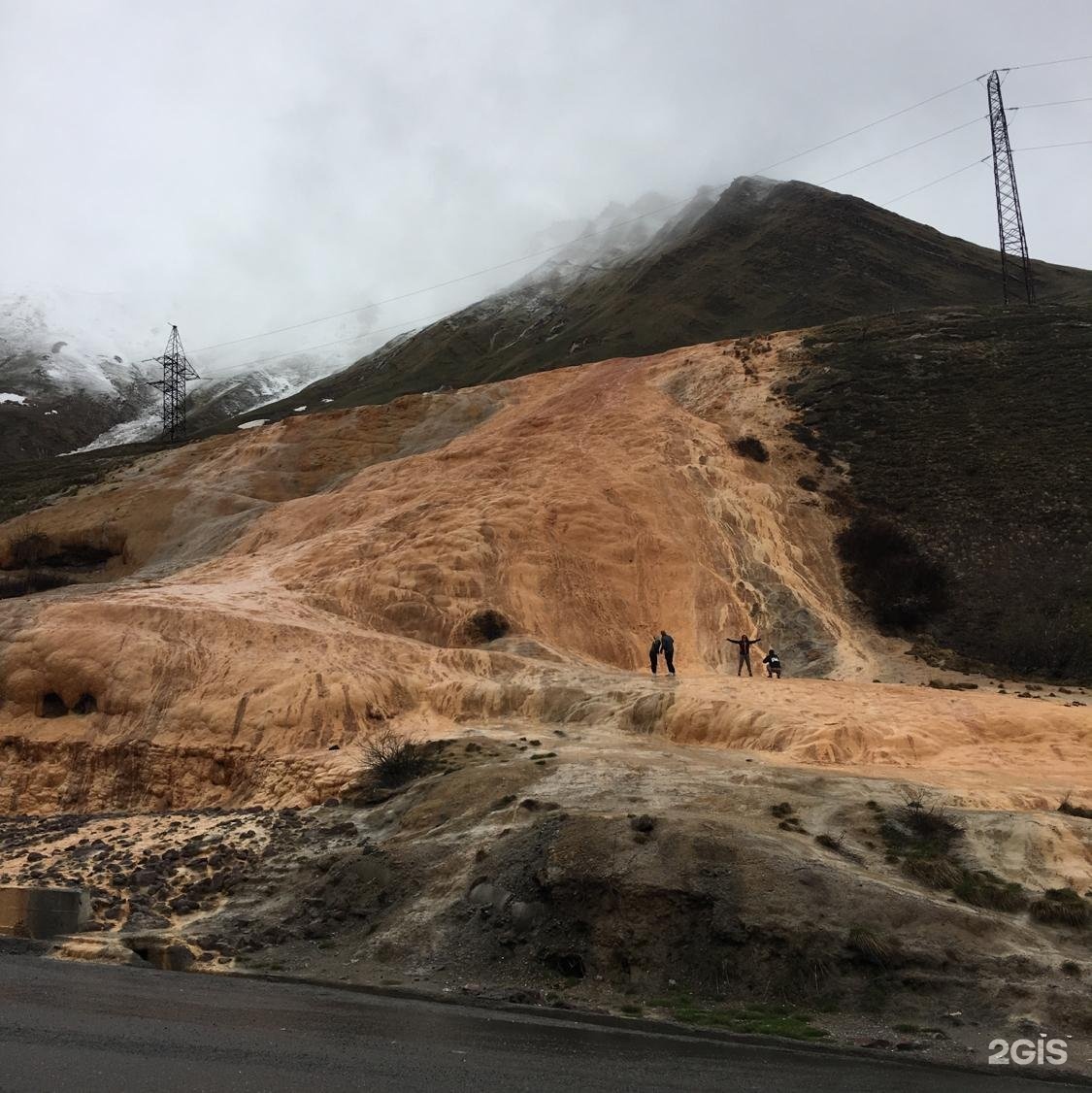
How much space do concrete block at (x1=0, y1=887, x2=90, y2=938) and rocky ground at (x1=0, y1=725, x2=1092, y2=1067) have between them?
35 centimetres

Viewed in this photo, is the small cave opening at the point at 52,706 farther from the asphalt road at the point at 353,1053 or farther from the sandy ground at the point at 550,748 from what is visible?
the asphalt road at the point at 353,1053

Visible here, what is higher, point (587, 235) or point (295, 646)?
A: point (587, 235)

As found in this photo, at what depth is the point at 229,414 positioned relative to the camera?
119375mm

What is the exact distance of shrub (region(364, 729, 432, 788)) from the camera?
18.2 metres

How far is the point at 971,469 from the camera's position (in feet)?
122

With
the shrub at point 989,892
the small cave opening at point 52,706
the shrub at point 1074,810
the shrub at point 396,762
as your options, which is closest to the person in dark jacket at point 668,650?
the shrub at point 396,762

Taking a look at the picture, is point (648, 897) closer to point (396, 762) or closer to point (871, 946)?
point (871, 946)

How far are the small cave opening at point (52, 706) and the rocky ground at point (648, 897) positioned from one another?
504 cm

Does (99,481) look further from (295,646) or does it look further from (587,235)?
(587,235)

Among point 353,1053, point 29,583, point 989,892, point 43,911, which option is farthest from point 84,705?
point 989,892

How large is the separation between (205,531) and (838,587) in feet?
76.5

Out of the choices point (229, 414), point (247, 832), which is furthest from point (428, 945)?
point (229, 414)

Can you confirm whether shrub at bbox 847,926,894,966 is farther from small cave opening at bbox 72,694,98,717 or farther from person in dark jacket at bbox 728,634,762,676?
small cave opening at bbox 72,694,98,717

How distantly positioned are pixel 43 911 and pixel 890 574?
86.8 feet
